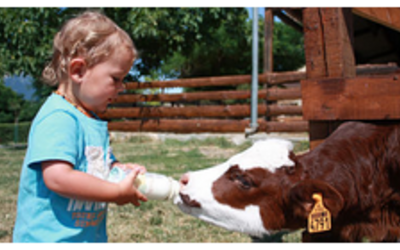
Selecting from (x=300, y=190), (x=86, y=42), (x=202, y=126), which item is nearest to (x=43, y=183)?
(x=86, y=42)

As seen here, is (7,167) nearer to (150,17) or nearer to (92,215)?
(92,215)

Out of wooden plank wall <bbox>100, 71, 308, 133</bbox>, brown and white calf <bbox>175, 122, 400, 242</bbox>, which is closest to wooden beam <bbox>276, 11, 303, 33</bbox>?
wooden plank wall <bbox>100, 71, 308, 133</bbox>

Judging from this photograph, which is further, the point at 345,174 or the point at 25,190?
the point at 345,174

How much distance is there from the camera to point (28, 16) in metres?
8.70

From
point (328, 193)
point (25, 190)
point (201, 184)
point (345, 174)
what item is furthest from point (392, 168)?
point (25, 190)

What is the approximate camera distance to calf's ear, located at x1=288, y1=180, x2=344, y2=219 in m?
1.82

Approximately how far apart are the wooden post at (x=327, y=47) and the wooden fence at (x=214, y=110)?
498 cm

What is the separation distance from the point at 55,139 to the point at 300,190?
1200 millimetres

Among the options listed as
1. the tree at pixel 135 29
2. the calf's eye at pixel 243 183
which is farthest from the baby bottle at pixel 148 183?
the tree at pixel 135 29

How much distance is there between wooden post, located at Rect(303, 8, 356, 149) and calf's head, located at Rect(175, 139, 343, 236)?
0.81m

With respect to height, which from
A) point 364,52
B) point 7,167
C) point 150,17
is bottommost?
point 7,167

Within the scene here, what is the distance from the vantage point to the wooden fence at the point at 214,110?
8.64 m

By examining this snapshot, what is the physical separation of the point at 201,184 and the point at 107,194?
0.69 meters

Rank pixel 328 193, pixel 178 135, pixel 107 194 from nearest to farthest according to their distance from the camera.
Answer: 1. pixel 107 194
2. pixel 328 193
3. pixel 178 135
